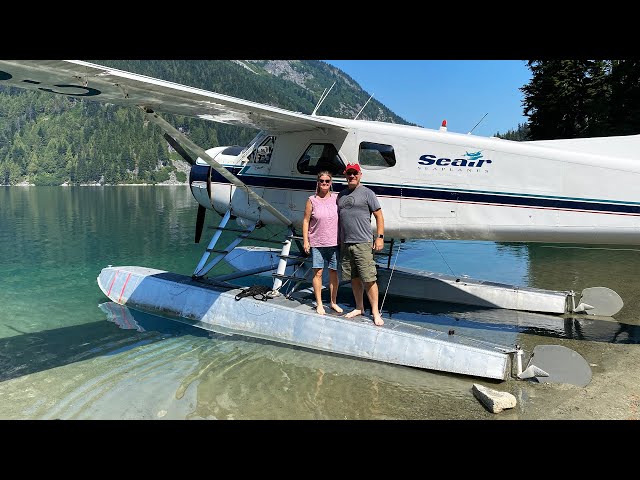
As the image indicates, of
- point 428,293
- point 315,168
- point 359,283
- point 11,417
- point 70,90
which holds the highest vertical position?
point 70,90

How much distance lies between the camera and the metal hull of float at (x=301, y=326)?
211 inches

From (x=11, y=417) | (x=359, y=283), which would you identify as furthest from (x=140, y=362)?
(x=359, y=283)

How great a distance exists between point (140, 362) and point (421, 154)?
4781mm

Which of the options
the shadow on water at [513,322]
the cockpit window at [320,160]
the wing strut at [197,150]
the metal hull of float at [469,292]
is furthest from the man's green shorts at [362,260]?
the metal hull of float at [469,292]

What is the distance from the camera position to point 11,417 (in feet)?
14.9

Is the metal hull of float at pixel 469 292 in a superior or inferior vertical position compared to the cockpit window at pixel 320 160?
inferior

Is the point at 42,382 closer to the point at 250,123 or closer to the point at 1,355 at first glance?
the point at 1,355

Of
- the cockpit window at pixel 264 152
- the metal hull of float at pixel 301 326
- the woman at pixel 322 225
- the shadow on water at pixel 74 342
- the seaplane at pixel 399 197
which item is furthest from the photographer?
the cockpit window at pixel 264 152

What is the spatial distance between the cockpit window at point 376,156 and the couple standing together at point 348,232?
84cm

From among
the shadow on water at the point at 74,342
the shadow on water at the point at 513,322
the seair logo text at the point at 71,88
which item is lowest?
the shadow on water at the point at 74,342

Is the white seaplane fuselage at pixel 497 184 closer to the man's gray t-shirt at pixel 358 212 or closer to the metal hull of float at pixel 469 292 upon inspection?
the man's gray t-shirt at pixel 358 212

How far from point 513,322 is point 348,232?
3.40 metres
